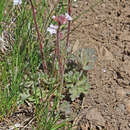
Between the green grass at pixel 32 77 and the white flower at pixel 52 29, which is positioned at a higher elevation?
the white flower at pixel 52 29

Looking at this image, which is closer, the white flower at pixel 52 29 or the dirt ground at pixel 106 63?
the white flower at pixel 52 29

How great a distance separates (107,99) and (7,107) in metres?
0.65

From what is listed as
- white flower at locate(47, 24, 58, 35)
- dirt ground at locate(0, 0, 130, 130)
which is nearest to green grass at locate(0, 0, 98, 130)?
dirt ground at locate(0, 0, 130, 130)

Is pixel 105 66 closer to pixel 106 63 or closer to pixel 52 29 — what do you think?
pixel 106 63

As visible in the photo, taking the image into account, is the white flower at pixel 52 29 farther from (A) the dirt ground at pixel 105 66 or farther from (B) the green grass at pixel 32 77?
(A) the dirt ground at pixel 105 66

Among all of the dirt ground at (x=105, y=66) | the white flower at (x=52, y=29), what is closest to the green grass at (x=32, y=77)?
the dirt ground at (x=105, y=66)

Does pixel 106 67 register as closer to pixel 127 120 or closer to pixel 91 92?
pixel 91 92

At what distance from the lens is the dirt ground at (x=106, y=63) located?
1826mm

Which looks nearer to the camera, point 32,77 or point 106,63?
point 32,77

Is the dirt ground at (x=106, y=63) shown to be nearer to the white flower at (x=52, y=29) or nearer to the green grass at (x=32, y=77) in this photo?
the green grass at (x=32, y=77)

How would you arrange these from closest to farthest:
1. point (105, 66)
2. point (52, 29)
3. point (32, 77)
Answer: point (52, 29), point (32, 77), point (105, 66)

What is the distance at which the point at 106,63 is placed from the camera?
212cm

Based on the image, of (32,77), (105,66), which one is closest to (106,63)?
(105,66)

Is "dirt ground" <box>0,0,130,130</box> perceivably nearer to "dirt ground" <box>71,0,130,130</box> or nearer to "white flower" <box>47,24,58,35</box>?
"dirt ground" <box>71,0,130,130</box>
